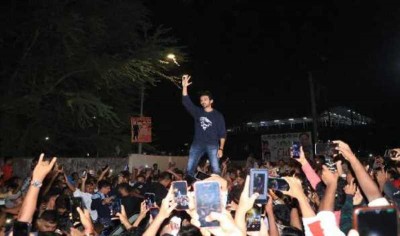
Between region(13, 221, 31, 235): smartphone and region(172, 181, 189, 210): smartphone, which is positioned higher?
region(172, 181, 189, 210): smartphone

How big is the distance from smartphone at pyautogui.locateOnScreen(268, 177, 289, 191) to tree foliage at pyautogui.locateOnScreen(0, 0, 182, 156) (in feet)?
59.0

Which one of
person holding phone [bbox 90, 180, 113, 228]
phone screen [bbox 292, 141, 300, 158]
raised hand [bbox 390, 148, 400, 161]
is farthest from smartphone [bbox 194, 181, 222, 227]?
person holding phone [bbox 90, 180, 113, 228]

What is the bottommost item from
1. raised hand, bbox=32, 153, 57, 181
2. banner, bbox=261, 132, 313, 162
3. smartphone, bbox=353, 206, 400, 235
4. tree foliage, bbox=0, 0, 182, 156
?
smartphone, bbox=353, 206, 400, 235

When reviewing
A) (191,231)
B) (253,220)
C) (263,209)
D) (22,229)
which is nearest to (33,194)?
(22,229)

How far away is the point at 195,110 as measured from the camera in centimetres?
783

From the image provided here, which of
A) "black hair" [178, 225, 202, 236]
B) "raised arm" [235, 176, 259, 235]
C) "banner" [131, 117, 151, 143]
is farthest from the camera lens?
"banner" [131, 117, 151, 143]

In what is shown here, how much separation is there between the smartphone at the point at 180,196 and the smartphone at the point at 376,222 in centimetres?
184

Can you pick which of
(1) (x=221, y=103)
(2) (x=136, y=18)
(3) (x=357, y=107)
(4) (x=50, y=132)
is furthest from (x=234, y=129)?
(4) (x=50, y=132)

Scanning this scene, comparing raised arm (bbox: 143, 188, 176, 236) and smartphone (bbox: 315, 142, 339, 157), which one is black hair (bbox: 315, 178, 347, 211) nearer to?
smartphone (bbox: 315, 142, 339, 157)

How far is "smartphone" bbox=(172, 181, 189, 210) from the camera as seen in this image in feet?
12.5

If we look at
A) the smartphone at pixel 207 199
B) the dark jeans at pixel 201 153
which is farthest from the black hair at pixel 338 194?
the dark jeans at pixel 201 153

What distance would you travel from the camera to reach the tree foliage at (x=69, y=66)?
808 inches

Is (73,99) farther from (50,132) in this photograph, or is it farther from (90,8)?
(90,8)

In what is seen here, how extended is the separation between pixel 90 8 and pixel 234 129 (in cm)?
1859
